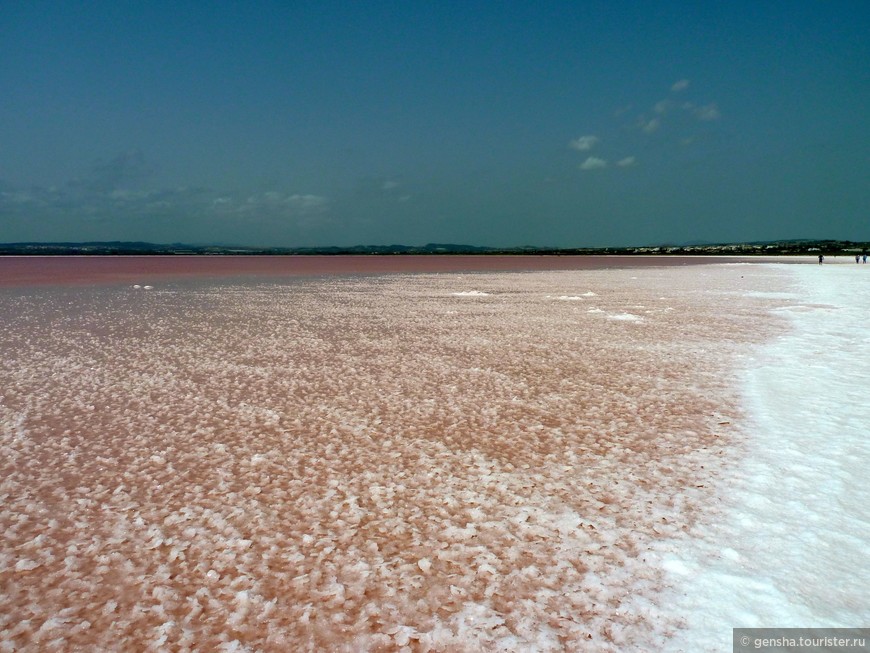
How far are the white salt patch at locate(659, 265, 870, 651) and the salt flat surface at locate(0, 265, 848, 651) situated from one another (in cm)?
7

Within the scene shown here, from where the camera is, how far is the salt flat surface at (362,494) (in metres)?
3.50

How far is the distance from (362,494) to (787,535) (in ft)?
11.7

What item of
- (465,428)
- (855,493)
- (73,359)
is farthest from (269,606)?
(73,359)

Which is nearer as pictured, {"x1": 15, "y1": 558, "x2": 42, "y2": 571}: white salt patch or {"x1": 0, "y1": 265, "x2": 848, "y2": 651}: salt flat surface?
{"x1": 0, "y1": 265, "x2": 848, "y2": 651}: salt flat surface

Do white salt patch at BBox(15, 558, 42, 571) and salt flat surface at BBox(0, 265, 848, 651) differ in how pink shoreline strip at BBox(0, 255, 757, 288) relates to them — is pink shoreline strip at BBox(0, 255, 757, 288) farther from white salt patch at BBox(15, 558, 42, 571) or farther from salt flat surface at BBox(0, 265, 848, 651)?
white salt patch at BBox(15, 558, 42, 571)

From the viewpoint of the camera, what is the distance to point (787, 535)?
169 inches

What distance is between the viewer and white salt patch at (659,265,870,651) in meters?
3.42

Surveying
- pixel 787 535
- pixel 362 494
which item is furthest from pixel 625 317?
pixel 362 494

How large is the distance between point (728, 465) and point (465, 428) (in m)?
3.01

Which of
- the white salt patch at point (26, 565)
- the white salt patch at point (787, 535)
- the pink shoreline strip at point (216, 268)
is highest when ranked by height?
the pink shoreline strip at point (216, 268)

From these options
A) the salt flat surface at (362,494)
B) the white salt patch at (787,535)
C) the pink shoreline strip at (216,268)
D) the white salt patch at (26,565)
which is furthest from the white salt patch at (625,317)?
the pink shoreline strip at (216,268)

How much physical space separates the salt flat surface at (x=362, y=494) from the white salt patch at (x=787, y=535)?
2.8 inches

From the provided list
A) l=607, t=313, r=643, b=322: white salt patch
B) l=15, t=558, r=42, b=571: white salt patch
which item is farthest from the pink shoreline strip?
l=15, t=558, r=42, b=571: white salt patch

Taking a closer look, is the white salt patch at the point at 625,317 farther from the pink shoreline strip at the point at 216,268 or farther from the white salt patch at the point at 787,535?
the pink shoreline strip at the point at 216,268
